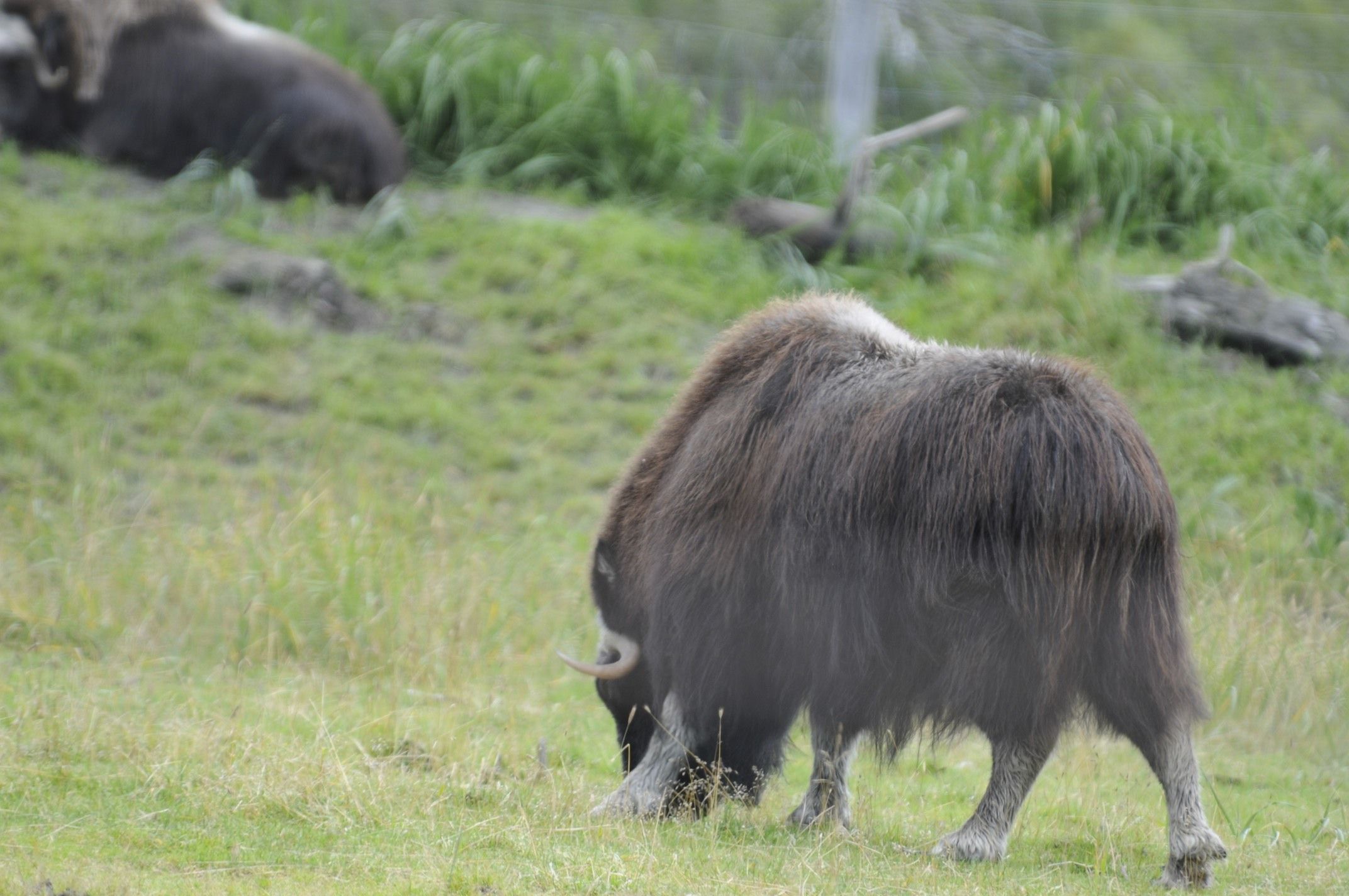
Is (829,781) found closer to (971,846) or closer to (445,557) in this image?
(971,846)

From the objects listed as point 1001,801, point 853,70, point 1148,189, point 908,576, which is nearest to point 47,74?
point 853,70

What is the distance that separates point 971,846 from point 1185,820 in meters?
0.54

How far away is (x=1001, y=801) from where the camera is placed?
371cm

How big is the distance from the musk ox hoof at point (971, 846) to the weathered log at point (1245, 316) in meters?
5.84

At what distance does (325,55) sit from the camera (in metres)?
10.9

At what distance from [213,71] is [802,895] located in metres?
8.77

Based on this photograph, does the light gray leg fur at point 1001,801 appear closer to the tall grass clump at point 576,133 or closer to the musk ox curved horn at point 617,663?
the musk ox curved horn at point 617,663

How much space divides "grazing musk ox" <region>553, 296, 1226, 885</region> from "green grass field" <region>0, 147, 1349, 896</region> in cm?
27

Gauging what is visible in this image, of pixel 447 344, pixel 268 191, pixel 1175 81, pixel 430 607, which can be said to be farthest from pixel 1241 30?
pixel 430 607

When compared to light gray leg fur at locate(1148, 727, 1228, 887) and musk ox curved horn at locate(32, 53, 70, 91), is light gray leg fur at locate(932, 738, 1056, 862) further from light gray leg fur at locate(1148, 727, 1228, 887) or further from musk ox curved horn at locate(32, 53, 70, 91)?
musk ox curved horn at locate(32, 53, 70, 91)

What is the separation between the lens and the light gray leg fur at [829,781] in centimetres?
396

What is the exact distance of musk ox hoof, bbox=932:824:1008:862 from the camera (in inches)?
144

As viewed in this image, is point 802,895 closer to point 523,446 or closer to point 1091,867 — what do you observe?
point 1091,867

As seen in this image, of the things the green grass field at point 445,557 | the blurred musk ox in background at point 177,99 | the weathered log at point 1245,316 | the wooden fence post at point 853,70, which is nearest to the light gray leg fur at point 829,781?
the green grass field at point 445,557
